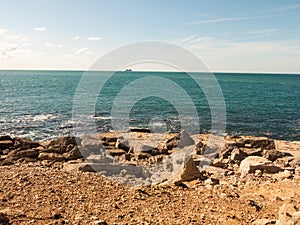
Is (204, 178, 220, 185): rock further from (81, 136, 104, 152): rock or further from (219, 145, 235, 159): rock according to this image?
(81, 136, 104, 152): rock

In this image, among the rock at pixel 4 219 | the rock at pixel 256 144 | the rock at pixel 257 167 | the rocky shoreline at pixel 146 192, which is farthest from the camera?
the rock at pixel 256 144

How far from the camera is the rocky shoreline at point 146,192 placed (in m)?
8.48

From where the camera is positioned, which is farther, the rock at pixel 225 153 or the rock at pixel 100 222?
the rock at pixel 225 153

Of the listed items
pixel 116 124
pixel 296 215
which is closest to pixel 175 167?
pixel 296 215

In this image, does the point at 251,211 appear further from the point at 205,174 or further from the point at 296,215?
the point at 205,174

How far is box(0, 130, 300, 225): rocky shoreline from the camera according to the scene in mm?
8477

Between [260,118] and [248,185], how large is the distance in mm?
30300

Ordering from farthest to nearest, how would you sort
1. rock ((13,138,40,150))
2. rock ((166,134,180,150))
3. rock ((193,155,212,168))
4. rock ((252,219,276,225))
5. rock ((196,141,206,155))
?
1. rock ((166,134,180,150))
2. rock ((13,138,40,150))
3. rock ((196,141,206,155))
4. rock ((193,155,212,168))
5. rock ((252,219,276,225))

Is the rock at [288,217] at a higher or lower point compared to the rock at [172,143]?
higher

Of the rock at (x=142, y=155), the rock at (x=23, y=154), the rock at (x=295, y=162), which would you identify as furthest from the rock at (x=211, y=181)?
the rock at (x=23, y=154)

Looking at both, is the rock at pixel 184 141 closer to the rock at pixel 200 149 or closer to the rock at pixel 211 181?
the rock at pixel 200 149

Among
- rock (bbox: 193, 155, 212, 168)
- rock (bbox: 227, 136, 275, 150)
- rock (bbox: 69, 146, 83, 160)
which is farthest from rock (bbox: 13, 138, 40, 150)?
rock (bbox: 227, 136, 275, 150)

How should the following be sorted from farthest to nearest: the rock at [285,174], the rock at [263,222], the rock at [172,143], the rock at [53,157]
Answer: the rock at [172,143] → the rock at [53,157] → the rock at [285,174] → the rock at [263,222]

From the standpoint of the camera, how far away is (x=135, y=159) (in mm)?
17062
